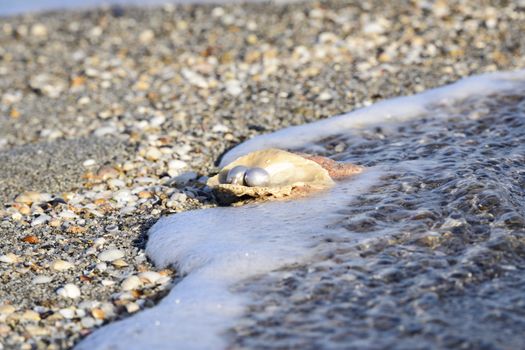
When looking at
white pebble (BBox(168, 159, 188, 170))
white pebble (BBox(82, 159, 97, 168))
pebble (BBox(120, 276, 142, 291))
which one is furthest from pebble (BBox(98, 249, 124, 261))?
white pebble (BBox(82, 159, 97, 168))

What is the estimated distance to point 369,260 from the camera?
3.51 m

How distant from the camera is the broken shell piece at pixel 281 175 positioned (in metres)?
4.25

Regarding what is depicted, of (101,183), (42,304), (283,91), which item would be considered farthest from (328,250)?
(283,91)

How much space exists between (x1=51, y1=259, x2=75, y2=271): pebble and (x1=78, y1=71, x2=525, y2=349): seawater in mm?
375

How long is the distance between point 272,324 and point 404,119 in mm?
2711

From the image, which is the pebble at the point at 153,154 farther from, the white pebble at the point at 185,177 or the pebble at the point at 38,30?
the pebble at the point at 38,30

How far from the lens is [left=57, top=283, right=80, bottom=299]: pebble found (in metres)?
3.47

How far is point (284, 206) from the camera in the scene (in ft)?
13.7

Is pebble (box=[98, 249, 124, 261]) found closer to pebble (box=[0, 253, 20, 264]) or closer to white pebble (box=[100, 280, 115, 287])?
white pebble (box=[100, 280, 115, 287])

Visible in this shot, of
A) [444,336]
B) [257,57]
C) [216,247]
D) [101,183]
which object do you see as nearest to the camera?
[444,336]

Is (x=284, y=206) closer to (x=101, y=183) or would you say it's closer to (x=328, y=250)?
(x=328, y=250)

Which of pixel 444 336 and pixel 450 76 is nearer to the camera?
pixel 444 336

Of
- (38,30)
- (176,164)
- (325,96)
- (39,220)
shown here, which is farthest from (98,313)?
(38,30)

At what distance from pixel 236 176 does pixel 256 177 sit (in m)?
0.12
